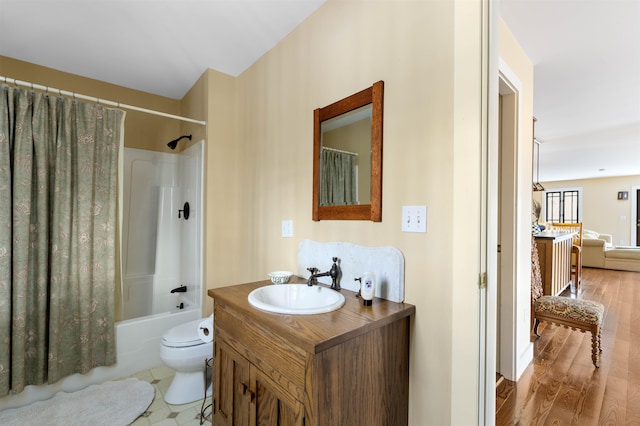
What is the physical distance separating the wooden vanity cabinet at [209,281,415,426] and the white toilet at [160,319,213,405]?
0.56m

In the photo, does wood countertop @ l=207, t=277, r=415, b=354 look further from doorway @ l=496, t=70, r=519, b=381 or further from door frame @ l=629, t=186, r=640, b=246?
door frame @ l=629, t=186, r=640, b=246

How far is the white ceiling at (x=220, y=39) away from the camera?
5.74 ft

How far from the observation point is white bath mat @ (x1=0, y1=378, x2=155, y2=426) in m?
1.68

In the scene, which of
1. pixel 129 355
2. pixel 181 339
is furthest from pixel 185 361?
pixel 129 355

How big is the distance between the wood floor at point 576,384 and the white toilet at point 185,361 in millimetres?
1777

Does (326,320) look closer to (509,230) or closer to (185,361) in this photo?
(185,361)

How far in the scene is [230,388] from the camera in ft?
4.58

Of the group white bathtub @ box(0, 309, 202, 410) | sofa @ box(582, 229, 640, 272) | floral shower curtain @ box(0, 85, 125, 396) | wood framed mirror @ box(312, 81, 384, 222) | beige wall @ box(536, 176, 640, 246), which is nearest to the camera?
wood framed mirror @ box(312, 81, 384, 222)

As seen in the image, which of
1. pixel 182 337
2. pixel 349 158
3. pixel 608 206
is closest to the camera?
pixel 349 158

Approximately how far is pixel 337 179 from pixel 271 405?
1.06 m

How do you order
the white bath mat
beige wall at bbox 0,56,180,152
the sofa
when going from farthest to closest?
the sofa < beige wall at bbox 0,56,180,152 < the white bath mat

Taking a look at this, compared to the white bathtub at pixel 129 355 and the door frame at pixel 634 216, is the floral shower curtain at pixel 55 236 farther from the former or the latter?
the door frame at pixel 634 216

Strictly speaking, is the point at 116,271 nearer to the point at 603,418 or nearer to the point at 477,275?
the point at 477,275

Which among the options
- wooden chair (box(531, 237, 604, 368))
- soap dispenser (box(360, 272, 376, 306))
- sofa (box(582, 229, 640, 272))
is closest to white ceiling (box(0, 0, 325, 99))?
soap dispenser (box(360, 272, 376, 306))
